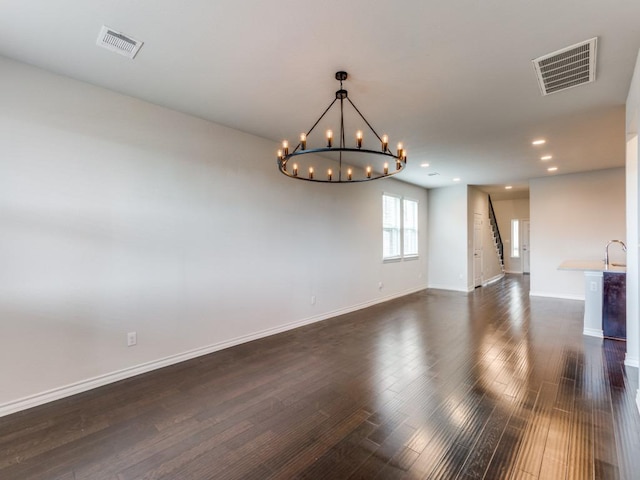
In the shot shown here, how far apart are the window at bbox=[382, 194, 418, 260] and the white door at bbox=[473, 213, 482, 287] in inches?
70.1

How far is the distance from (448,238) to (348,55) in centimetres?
676

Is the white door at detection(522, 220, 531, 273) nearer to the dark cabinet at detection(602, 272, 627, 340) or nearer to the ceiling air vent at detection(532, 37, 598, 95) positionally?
the dark cabinet at detection(602, 272, 627, 340)

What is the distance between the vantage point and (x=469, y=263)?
314 inches

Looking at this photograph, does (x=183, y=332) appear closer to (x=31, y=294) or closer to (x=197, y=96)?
(x=31, y=294)

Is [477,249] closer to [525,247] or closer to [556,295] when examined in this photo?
[556,295]

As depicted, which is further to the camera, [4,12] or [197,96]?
[197,96]

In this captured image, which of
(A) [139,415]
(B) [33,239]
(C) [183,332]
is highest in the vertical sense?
(B) [33,239]

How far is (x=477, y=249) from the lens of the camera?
28.4ft

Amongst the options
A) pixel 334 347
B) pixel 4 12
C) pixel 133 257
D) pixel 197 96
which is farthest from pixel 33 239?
pixel 334 347

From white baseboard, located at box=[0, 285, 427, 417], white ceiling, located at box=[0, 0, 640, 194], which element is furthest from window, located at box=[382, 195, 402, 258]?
white ceiling, located at box=[0, 0, 640, 194]

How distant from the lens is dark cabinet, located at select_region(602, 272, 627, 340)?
412 cm

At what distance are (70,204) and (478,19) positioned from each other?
3601mm

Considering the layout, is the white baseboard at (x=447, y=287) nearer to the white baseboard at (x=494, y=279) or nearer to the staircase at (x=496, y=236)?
the white baseboard at (x=494, y=279)

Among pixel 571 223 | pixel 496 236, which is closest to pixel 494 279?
pixel 496 236
